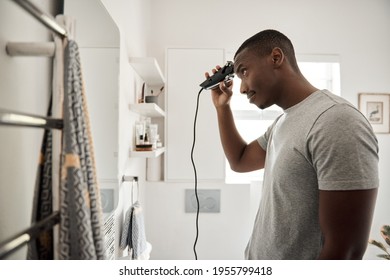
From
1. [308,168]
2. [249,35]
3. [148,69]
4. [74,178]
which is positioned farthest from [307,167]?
[249,35]

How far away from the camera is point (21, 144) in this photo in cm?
33

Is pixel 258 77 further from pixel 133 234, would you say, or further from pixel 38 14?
pixel 133 234

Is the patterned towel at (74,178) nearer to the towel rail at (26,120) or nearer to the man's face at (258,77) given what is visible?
the towel rail at (26,120)

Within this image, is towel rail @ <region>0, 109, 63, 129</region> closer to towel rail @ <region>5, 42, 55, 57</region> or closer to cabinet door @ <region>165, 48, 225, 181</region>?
towel rail @ <region>5, 42, 55, 57</region>

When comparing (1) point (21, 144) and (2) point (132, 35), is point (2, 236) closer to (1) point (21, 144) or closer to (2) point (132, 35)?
(1) point (21, 144)

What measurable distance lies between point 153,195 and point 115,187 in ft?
2.31

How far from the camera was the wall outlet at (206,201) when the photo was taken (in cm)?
143

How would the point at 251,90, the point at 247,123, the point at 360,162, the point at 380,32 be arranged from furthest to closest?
the point at 247,123
the point at 380,32
the point at 251,90
the point at 360,162

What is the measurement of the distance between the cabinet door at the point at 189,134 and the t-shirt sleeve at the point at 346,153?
99 centimetres

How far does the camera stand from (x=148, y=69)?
110 centimetres

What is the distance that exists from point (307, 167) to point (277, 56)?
27 centimetres

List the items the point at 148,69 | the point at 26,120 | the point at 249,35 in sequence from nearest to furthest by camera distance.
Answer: the point at 26,120
the point at 148,69
the point at 249,35
